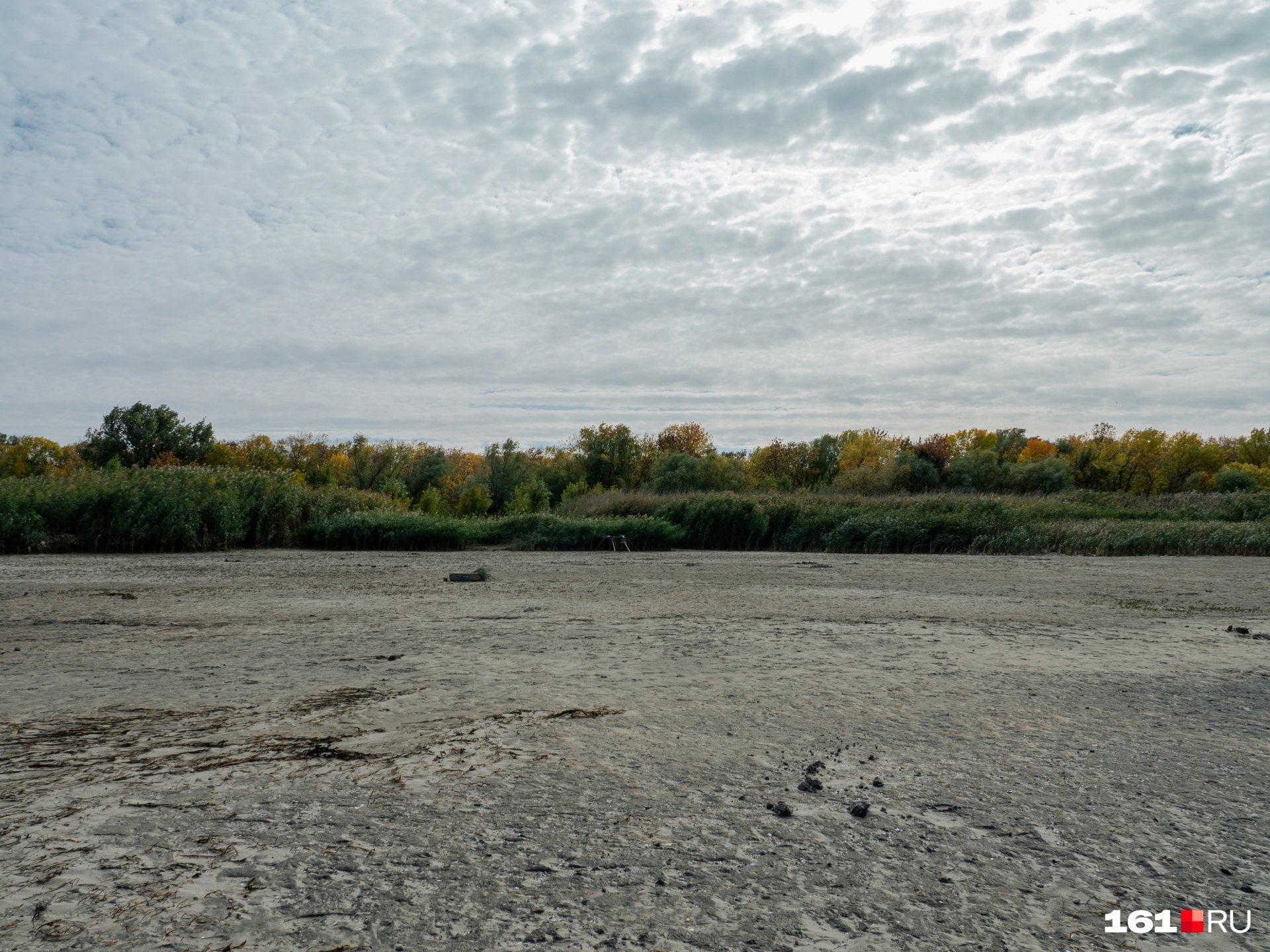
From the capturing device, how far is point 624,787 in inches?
127

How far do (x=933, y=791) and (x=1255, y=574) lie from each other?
44.4 ft

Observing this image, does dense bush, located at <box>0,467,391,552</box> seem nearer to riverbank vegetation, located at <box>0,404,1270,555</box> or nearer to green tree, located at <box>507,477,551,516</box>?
riverbank vegetation, located at <box>0,404,1270,555</box>

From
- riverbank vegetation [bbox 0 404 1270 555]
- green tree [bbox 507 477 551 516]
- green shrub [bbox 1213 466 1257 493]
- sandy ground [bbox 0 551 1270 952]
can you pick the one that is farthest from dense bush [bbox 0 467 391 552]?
green shrub [bbox 1213 466 1257 493]

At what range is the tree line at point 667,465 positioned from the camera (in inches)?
1576

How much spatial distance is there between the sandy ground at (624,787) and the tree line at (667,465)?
92.9 ft

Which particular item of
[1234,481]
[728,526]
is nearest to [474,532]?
[728,526]

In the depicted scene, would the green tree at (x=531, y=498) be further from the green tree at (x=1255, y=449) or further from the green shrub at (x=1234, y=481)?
the green tree at (x=1255, y=449)

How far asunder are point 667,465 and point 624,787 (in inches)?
1775

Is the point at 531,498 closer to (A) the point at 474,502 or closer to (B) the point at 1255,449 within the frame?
(A) the point at 474,502

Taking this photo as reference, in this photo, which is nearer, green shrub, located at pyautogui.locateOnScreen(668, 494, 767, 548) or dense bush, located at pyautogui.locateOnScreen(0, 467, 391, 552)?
dense bush, located at pyautogui.locateOnScreen(0, 467, 391, 552)

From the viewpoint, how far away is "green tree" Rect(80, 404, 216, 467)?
48188 mm

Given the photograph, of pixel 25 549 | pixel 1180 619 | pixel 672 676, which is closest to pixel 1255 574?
pixel 1180 619

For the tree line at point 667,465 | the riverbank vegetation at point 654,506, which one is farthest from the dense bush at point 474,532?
the tree line at point 667,465

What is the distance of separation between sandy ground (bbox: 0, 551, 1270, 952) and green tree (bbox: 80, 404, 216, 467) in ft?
156
